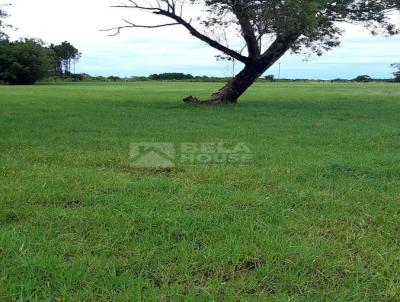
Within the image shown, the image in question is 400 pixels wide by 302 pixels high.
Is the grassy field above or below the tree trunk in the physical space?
below

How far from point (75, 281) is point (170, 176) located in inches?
106

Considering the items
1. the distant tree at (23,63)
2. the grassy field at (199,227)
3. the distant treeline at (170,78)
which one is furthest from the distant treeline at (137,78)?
the grassy field at (199,227)

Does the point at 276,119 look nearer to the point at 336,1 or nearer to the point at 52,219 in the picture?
the point at 336,1

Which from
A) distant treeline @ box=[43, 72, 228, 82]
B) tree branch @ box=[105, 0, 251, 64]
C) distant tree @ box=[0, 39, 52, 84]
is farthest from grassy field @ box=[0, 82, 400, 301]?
distant treeline @ box=[43, 72, 228, 82]

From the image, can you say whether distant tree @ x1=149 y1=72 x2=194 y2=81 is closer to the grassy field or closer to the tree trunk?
the tree trunk

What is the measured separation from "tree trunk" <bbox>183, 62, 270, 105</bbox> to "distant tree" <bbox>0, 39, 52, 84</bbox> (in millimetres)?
47593

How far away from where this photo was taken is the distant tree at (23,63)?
60500mm

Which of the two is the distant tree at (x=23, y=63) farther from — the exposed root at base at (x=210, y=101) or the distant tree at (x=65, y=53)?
the exposed root at base at (x=210, y=101)

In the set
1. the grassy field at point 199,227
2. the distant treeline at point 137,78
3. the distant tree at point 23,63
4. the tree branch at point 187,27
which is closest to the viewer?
the grassy field at point 199,227

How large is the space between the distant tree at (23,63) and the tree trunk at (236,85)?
4759 cm

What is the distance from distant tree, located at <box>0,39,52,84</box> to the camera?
60.5 meters

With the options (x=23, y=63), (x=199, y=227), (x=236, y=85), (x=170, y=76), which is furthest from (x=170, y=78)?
(x=199, y=227)

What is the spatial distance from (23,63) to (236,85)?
5073 cm

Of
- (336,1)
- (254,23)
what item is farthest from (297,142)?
(336,1)
